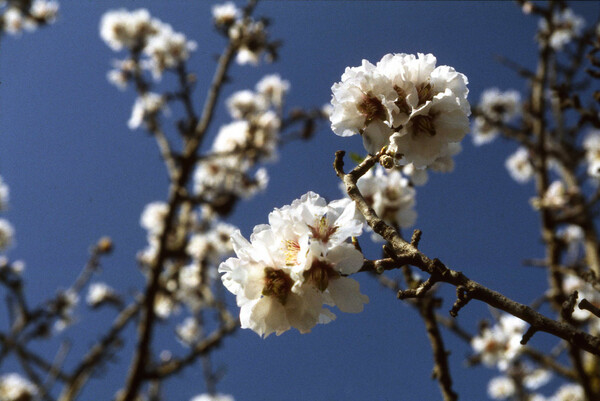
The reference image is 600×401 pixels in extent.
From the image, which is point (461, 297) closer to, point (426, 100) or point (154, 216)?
point (426, 100)

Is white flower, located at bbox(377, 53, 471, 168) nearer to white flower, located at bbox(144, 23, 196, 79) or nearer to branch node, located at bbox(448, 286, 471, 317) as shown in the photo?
branch node, located at bbox(448, 286, 471, 317)

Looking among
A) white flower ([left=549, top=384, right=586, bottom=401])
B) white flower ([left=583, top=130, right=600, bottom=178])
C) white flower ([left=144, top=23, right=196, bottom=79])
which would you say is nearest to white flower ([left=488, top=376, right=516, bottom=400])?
white flower ([left=549, top=384, right=586, bottom=401])

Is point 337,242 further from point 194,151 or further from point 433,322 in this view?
point 194,151

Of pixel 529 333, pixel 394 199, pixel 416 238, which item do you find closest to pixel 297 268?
pixel 416 238

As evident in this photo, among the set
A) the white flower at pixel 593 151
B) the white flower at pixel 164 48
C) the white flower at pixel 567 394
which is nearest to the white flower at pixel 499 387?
the white flower at pixel 567 394

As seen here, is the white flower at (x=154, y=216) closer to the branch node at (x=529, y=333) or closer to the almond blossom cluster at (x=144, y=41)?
the almond blossom cluster at (x=144, y=41)

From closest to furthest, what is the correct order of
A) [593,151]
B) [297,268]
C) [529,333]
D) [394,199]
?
[529,333] → [297,268] → [394,199] → [593,151]

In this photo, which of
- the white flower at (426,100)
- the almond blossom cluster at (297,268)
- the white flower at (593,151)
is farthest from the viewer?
the white flower at (593,151)
